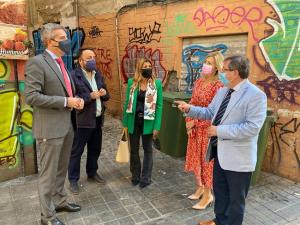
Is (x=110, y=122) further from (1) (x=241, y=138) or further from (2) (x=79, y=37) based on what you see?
(1) (x=241, y=138)

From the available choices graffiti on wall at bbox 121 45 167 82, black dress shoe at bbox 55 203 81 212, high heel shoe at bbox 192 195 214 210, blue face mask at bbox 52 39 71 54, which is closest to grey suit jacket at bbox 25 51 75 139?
blue face mask at bbox 52 39 71 54

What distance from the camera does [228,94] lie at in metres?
2.71

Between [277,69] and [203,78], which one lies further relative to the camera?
[277,69]

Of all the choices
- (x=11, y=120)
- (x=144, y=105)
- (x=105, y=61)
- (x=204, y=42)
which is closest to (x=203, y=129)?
(x=144, y=105)

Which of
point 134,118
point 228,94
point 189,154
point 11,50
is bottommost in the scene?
point 189,154

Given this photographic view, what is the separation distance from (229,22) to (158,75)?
7.05ft

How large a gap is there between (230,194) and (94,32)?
692 cm

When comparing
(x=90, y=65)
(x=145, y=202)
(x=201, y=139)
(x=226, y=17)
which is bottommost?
(x=145, y=202)

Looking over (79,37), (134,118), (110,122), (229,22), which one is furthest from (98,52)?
(134,118)

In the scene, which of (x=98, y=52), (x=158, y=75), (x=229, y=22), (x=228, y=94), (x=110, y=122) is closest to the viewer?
(x=228, y=94)

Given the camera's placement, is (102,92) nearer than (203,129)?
No

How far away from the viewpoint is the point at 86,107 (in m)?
3.77

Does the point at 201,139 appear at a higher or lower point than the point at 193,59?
lower

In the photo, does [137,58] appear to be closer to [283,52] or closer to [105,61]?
[105,61]
